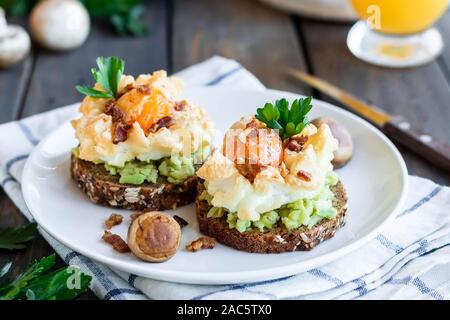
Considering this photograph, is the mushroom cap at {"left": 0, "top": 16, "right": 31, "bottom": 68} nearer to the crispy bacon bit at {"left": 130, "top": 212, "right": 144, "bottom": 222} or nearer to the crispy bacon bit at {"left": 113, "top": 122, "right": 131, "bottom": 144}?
the crispy bacon bit at {"left": 113, "top": 122, "right": 131, "bottom": 144}

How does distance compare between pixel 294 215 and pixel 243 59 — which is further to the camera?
pixel 243 59

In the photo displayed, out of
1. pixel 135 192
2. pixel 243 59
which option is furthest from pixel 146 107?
pixel 243 59

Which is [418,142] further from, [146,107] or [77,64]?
[77,64]

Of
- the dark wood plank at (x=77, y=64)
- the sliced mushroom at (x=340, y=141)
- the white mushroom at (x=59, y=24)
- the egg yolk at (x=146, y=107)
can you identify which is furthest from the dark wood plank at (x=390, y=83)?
the white mushroom at (x=59, y=24)

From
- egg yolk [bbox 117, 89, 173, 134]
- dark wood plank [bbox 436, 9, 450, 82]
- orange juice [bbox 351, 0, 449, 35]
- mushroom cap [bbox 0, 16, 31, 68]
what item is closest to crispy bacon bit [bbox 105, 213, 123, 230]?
egg yolk [bbox 117, 89, 173, 134]
